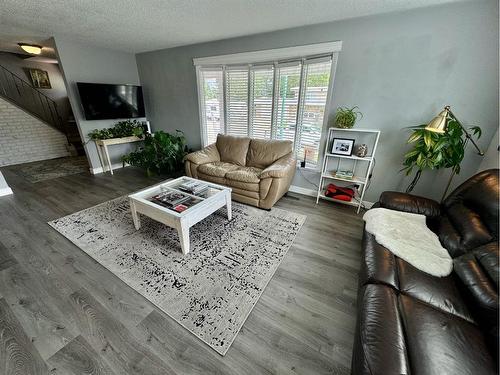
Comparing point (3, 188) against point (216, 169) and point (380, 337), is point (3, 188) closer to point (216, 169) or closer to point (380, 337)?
point (216, 169)

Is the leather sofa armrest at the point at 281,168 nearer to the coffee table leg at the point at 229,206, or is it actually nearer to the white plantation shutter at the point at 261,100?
the coffee table leg at the point at 229,206

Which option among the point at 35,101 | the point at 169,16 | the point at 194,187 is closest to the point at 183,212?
the point at 194,187

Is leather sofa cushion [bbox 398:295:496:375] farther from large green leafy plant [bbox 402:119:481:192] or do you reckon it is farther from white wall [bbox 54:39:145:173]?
white wall [bbox 54:39:145:173]

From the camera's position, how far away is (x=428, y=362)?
81 cm

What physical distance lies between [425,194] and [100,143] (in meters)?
5.29

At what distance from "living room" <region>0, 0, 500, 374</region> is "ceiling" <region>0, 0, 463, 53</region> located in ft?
0.11

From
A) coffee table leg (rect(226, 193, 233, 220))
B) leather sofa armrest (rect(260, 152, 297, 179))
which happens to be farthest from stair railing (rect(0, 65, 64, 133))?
leather sofa armrest (rect(260, 152, 297, 179))

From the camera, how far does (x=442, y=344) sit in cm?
87

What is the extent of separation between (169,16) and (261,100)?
157 centimetres

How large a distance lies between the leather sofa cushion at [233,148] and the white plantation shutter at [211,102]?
1.39 feet

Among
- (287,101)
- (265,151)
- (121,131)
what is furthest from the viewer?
(121,131)

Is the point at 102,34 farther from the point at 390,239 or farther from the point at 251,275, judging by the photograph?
the point at 390,239

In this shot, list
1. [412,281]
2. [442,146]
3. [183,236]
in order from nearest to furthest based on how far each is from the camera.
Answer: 1. [412,281]
2. [183,236]
3. [442,146]

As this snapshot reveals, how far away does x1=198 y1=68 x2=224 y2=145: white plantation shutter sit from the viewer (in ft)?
11.8
